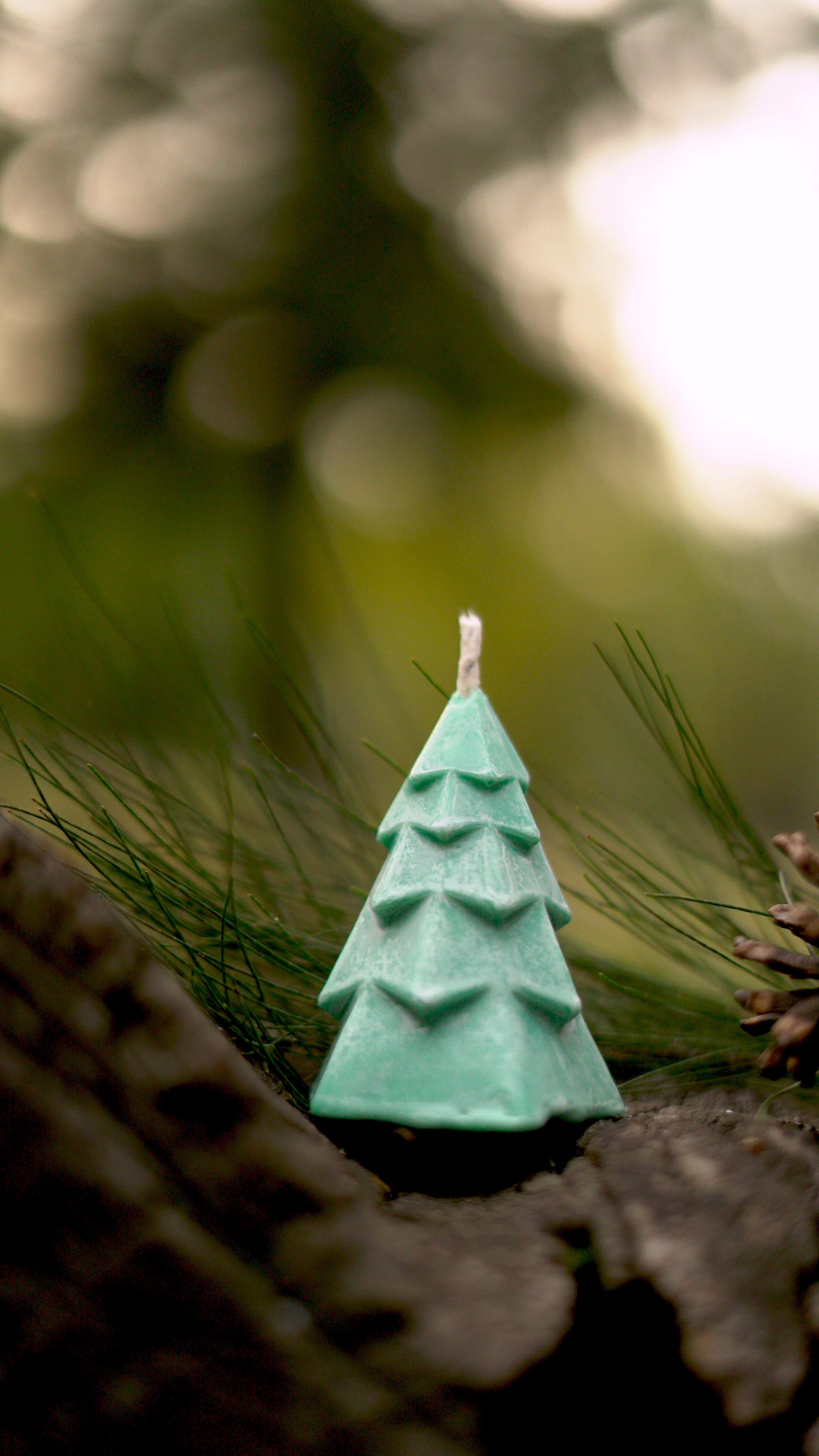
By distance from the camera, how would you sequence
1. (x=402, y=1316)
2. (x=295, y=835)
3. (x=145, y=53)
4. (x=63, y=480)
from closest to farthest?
(x=402, y=1316) < (x=295, y=835) < (x=145, y=53) < (x=63, y=480)

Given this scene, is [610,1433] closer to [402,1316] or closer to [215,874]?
[402,1316]

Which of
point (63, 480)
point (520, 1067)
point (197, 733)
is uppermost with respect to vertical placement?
point (63, 480)

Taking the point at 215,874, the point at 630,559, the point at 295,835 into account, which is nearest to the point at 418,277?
the point at 630,559

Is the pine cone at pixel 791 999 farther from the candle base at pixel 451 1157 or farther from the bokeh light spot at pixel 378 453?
the bokeh light spot at pixel 378 453

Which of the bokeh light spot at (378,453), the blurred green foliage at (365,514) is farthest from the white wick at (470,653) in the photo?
the bokeh light spot at (378,453)

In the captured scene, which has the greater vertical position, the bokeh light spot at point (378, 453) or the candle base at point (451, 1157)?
the bokeh light spot at point (378, 453)

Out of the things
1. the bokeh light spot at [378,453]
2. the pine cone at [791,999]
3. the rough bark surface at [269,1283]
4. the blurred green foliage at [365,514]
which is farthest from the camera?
the bokeh light spot at [378,453]
